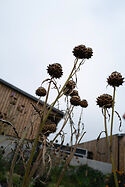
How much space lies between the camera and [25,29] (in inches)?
1125

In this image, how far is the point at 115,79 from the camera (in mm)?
959

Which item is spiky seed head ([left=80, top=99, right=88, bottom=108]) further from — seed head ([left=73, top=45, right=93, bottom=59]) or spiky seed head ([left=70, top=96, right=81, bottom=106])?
seed head ([left=73, top=45, right=93, bottom=59])

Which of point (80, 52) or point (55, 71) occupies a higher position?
point (80, 52)

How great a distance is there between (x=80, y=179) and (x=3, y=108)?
576 cm

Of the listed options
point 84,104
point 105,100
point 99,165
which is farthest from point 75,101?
point 99,165

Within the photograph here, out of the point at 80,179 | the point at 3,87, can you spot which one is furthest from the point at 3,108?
the point at 80,179

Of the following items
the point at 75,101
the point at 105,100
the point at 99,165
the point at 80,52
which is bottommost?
the point at 99,165

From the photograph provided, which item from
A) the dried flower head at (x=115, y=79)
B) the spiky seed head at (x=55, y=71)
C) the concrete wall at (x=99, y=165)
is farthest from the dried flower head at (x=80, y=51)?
the concrete wall at (x=99, y=165)

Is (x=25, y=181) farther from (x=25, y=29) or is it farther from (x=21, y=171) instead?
(x=25, y=29)

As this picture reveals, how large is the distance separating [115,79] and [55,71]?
44 cm

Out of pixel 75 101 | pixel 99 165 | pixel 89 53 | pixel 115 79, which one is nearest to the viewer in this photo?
pixel 115 79

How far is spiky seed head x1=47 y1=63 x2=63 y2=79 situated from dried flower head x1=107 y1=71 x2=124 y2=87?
37 cm

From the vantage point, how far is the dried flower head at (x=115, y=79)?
0.95 metres

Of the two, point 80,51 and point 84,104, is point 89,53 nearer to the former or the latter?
point 80,51
